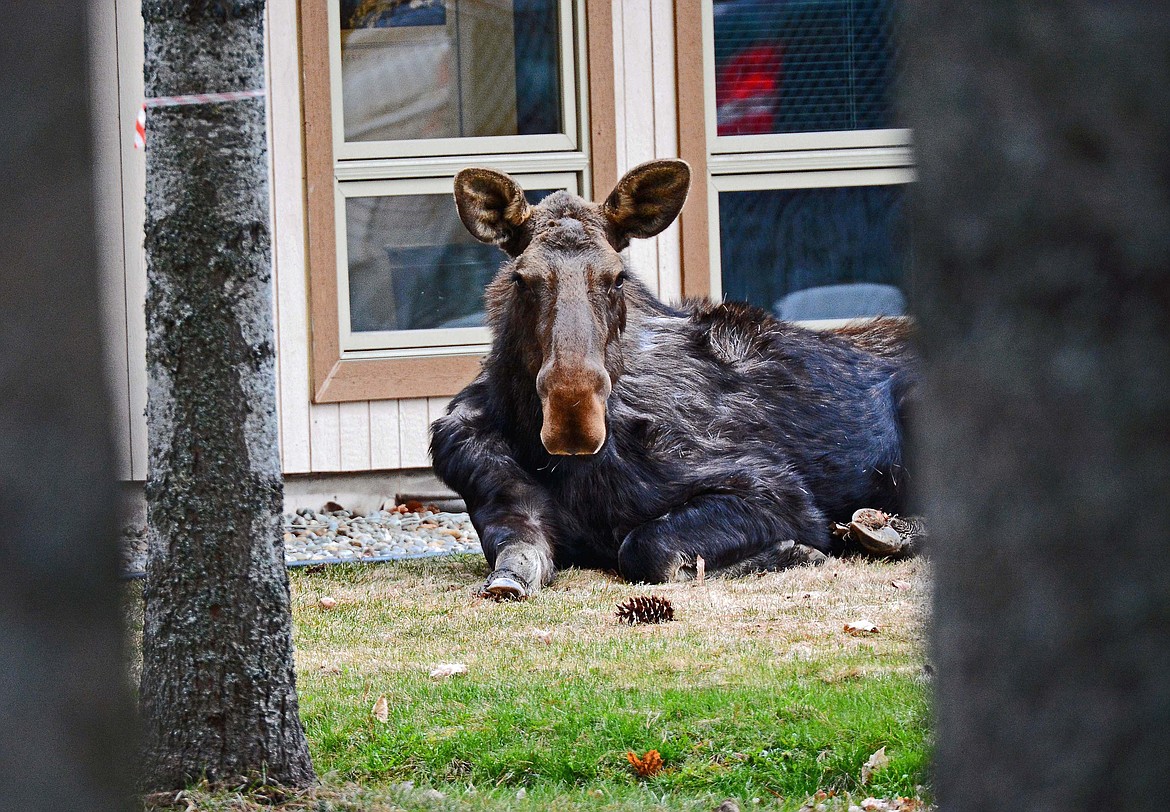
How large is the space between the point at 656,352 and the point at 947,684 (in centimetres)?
571

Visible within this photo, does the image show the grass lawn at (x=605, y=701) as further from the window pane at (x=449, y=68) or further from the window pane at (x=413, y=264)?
the window pane at (x=449, y=68)

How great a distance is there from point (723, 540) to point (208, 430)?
3614mm

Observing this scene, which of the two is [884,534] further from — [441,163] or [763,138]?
[441,163]

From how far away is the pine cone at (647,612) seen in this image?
478 cm

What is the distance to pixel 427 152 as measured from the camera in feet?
29.2

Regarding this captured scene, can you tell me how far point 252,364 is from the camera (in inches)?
111

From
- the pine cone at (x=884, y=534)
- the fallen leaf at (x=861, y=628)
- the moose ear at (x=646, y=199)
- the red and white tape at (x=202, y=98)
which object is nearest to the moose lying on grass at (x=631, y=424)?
the moose ear at (x=646, y=199)

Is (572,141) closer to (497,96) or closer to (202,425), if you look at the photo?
(497,96)

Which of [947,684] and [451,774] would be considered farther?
[451,774]

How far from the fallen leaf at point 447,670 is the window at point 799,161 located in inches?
209

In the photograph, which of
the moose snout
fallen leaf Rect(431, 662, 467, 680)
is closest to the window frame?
the moose snout

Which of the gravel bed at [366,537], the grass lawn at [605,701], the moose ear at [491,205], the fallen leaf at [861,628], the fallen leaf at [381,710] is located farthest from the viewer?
the gravel bed at [366,537]

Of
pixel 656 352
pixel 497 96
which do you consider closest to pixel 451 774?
pixel 656 352

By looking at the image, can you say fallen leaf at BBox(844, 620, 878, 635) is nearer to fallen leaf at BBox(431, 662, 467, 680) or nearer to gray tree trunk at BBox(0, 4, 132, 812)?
fallen leaf at BBox(431, 662, 467, 680)
